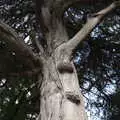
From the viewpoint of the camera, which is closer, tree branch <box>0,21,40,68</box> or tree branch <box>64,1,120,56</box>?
tree branch <box>0,21,40,68</box>

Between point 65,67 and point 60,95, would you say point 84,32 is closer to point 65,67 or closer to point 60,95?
point 65,67

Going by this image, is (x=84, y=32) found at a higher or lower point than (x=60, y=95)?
higher

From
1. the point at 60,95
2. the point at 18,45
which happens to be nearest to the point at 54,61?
the point at 18,45

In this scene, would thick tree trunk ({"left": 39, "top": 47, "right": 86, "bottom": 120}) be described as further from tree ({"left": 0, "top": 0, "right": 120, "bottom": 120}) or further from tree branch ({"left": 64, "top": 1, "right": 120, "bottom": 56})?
tree branch ({"left": 64, "top": 1, "right": 120, "bottom": 56})

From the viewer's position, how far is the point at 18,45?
2.54 m

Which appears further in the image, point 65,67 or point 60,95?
point 65,67

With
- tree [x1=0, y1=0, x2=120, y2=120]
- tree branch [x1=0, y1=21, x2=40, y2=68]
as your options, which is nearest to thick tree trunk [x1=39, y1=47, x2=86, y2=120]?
tree [x1=0, y1=0, x2=120, y2=120]

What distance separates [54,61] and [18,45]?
1.07 feet

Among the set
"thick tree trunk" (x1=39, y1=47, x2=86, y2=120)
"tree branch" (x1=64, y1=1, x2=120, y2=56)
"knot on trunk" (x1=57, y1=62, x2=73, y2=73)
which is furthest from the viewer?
"tree branch" (x1=64, y1=1, x2=120, y2=56)

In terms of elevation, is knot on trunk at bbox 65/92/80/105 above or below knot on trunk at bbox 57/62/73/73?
below

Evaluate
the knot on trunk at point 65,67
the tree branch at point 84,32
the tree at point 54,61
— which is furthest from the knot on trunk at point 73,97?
the tree branch at point 84,32

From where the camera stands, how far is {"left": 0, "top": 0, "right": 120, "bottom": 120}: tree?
2.14 m

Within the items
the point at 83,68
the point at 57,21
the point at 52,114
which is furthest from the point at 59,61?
the point at 83,68

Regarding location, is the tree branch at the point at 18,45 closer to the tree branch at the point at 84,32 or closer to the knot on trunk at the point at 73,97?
the tree branch at the point at 84,32
